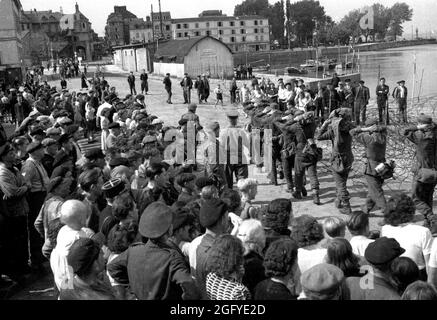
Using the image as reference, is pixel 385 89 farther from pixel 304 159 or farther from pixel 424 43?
pixel 424 43

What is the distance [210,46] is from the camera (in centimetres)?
4259

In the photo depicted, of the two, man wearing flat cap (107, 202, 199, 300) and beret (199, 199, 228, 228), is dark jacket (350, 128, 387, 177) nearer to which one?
beret (199, 199, 228, 228)

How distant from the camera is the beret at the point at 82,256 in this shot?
3.73 m

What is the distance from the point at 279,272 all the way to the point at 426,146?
5.24 m

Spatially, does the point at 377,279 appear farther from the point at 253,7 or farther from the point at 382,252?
the point at 253,7

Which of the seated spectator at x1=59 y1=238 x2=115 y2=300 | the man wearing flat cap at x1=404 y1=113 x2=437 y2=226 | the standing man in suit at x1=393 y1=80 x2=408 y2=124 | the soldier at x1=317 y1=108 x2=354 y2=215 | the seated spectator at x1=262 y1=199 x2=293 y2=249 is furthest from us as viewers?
the standing man in suit at x1=393 y1=80 x2=408 y2=124

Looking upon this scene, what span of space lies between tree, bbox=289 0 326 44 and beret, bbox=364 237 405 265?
431 ft

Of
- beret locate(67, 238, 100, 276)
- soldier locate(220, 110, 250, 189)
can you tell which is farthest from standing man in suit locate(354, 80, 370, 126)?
beret locate(67, 238, 100, 276)

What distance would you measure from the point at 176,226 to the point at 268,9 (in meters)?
134

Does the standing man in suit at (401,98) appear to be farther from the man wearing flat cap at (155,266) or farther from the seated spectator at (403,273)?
the man wearing flat cap at (155,266)

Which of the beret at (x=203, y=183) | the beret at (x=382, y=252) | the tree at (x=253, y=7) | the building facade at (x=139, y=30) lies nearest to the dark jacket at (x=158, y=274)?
the beret at (x=382, y=252)

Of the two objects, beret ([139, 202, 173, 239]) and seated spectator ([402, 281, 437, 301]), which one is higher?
beret ([139, 202, 173, 239])

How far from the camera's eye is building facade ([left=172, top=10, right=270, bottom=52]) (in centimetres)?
11312

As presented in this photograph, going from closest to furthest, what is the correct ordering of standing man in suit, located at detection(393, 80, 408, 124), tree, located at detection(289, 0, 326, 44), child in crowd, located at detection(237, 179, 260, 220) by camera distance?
child in crowd, located at detection(237, 179, 260, 220)
standing man in suit, located at detection(393, 80, 408, 124)
tree, located at detection(289, 0, 326, 44)
